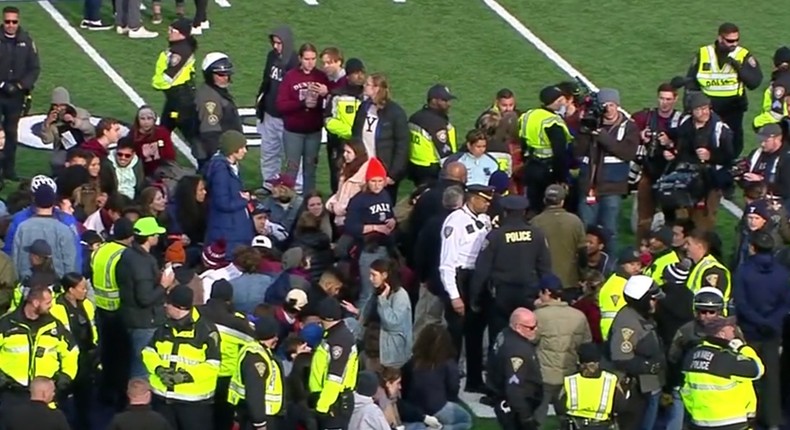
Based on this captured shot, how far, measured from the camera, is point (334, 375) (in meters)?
13.5

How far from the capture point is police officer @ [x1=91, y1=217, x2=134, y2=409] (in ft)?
48.0

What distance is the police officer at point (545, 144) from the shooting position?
17.3m

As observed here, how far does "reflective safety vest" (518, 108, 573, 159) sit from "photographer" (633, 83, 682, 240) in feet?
2.66

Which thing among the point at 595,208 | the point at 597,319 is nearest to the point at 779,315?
the point at 597,319

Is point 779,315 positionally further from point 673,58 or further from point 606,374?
point 673,58

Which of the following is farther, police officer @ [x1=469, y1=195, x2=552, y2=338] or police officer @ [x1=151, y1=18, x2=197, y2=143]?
police officer @ [x1=151, y1=18, x2=197, y2=143]

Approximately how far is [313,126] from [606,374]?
230 inches

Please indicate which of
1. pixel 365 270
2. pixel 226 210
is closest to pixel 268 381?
pixel 365 270

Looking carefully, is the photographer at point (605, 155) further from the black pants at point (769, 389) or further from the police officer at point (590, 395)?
the police officer at point (590, 395)

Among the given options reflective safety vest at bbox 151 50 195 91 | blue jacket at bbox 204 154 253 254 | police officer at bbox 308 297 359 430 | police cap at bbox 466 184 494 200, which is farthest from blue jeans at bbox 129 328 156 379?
reflective safety vest at bbox 151 50 195 91

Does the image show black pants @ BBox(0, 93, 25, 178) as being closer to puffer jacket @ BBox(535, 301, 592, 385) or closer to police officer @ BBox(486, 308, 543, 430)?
puffer jacket @ BBox(535, 301, 592, 385)

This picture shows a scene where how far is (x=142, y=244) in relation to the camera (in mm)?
14641

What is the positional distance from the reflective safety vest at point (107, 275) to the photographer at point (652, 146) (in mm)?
5045

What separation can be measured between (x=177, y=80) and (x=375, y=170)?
3145 millimetres
